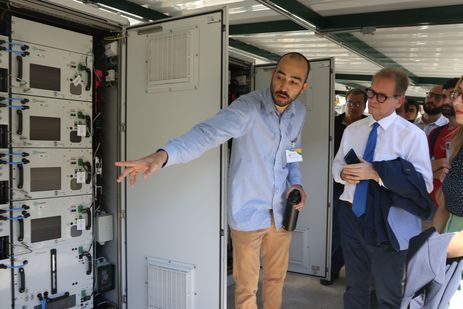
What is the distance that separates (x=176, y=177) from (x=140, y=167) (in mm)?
1161

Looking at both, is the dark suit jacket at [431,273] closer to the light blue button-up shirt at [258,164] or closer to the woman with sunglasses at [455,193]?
the woman with sunglasses at [455,193]

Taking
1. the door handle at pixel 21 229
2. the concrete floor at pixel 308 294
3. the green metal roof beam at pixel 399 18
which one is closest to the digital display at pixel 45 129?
the door handle at pixel 21 229

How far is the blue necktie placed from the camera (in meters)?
2.12

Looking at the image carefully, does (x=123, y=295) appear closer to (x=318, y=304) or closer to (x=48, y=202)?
(x=48, y=202)

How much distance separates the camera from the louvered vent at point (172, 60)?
257 cm

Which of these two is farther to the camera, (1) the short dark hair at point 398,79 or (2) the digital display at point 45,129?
(2) the digital display at point 45,129

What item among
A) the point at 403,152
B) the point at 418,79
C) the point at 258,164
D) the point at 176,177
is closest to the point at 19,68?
the point at 176,177

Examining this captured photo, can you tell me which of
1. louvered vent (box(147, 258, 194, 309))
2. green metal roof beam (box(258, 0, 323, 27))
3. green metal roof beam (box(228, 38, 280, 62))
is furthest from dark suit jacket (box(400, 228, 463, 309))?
green metal roof beam (box(228, 38, 280, 62))

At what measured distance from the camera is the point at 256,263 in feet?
7.64

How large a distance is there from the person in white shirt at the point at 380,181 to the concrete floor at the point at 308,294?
3.80ft

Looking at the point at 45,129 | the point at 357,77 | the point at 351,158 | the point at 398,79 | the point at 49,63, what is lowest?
the point at 351,158

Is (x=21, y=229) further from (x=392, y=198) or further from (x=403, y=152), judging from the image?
(x=403, y=152)

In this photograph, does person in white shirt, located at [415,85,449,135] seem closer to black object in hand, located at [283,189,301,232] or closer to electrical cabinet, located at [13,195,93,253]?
black object in hand, located at [283,189,301,232]

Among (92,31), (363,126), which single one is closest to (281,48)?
(92,31)
